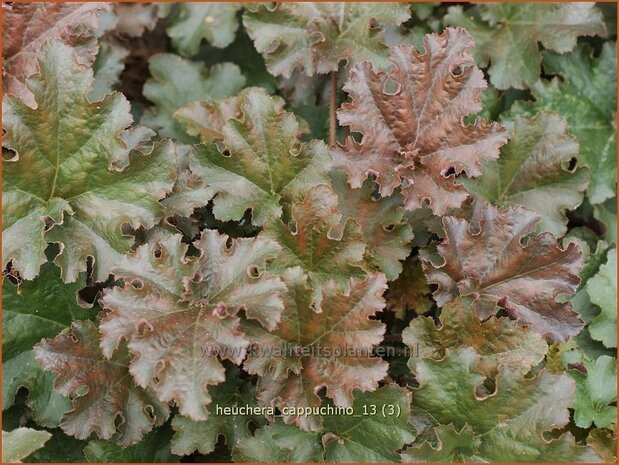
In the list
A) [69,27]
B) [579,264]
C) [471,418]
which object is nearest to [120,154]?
[69,27]

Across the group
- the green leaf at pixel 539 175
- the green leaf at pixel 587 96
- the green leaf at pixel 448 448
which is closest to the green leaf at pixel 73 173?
the green leaf at pixel 448 448

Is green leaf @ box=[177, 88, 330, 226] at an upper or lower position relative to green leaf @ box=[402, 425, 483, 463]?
upper

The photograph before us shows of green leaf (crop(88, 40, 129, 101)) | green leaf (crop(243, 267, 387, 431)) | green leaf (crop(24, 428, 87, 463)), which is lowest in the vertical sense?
green leaf (crop(24, 428, 87, 463))

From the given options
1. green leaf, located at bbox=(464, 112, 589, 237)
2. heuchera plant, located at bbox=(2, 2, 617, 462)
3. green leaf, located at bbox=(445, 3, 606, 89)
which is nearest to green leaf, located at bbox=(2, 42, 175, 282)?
heuchera plant, located at bbox=(2, 2, 617, 462)

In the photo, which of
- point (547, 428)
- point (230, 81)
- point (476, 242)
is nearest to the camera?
point (547, 428)

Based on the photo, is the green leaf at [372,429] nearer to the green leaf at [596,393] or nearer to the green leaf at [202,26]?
the green leaf at [596,393]

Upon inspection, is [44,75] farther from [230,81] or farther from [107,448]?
[107,448]

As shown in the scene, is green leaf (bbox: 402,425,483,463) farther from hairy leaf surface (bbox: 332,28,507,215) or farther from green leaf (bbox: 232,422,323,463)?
hairy leaf surface (bbox: 332,28,507,215)
